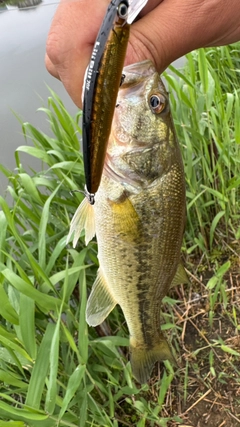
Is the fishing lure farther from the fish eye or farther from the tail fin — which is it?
the tail fin

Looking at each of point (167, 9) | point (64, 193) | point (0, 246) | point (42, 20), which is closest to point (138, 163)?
point (167, 9)

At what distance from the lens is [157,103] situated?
3.98 ft

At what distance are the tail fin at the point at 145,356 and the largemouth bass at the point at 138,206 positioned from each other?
0.18 m

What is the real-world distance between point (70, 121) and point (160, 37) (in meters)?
1.33

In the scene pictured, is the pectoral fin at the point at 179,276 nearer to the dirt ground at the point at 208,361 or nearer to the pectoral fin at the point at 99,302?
the pectoral fin at the point at 99,302

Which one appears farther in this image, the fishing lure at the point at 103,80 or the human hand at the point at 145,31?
the human hand at the point at 145,31

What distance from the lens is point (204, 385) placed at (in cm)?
221

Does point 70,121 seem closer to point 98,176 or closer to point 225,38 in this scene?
point 225,38

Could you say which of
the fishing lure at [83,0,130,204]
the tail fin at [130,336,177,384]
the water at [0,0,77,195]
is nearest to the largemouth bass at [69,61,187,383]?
the tail fin at [130,336,177,384]

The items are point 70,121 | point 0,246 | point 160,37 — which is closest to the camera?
point 160,37

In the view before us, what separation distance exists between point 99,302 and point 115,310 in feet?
2.56

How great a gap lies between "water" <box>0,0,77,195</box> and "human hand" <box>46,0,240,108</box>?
2567 mm

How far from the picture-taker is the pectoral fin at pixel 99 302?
57.6 inches

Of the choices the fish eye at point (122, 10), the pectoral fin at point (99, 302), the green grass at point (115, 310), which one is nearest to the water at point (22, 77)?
the green grass at point (115, 310)
